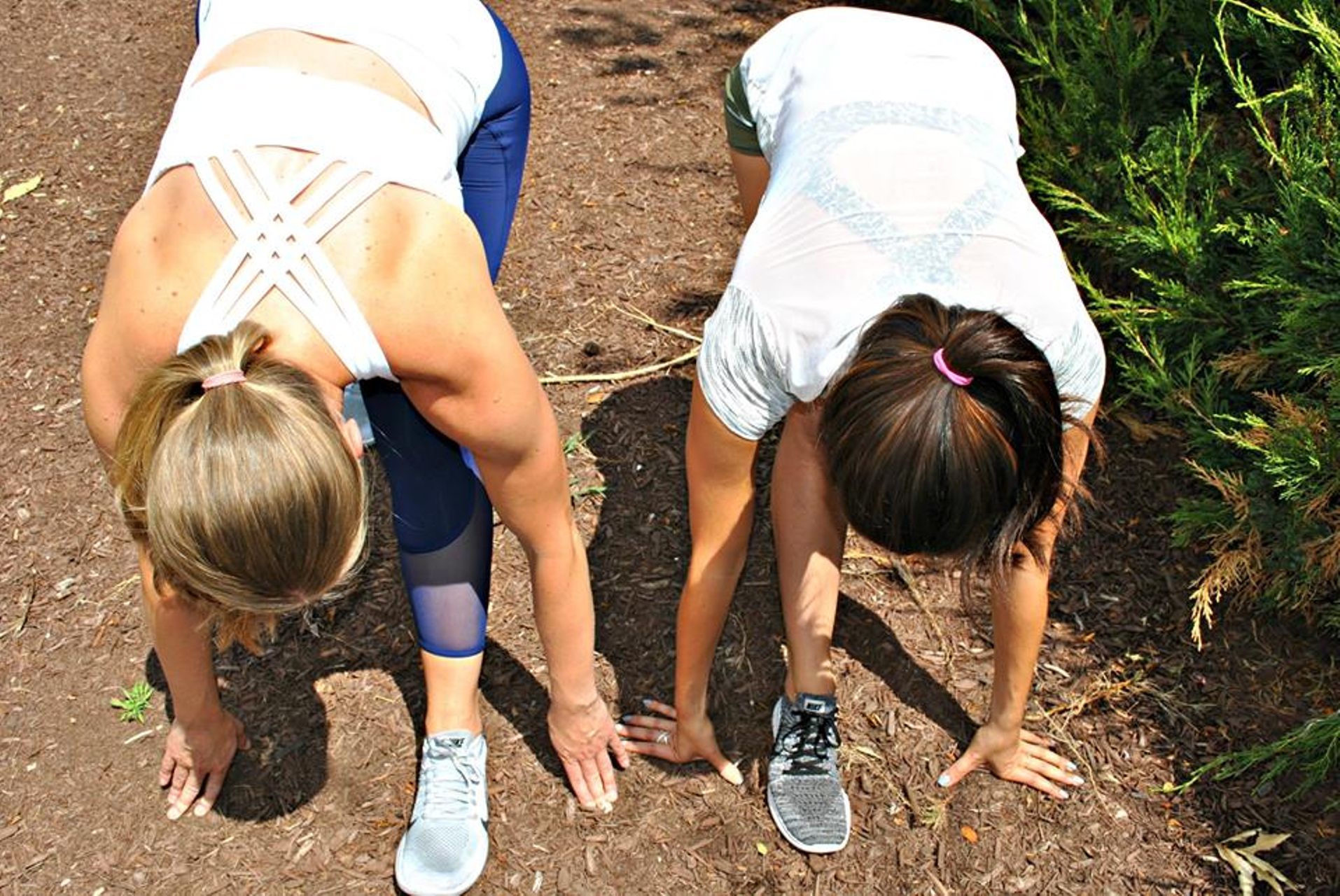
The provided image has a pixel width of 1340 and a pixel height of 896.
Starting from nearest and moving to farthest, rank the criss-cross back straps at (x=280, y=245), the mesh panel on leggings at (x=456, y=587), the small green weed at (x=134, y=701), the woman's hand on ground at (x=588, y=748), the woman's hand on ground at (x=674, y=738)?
the criss-cross back straps at (x=280, y=245), the mesh panel on leggings at (x=456, y=587), the woman's hand on ground at (x=588, y=748), the woman's hand on ground at (x=674, y=738), the small green weed at (x=134, y=701)

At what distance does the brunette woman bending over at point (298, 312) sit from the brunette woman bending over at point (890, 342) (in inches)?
15.8

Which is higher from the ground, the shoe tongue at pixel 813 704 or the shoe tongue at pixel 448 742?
the shoe tongue at pixel 813 704

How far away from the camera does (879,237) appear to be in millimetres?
1872

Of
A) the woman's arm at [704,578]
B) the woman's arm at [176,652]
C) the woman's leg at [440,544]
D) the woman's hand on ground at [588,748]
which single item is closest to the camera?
the woman's arm at [176,652]

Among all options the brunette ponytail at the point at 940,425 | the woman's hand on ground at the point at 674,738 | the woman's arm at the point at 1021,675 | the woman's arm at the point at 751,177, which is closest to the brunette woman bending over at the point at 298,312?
the brunette ponytail at the point at 940,425

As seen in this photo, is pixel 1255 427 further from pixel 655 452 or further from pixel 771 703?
pixel 655 452

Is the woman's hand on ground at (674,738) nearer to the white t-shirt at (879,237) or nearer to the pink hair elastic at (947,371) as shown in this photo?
the white t-shirt at (879,237)

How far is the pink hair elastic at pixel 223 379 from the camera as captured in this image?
1.63 meters

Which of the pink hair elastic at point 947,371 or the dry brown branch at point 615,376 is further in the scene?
the dry brown branch at point 615,376

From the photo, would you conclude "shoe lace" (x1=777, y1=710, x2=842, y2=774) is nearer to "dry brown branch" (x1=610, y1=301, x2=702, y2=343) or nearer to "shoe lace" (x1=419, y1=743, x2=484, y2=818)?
"shoe lace" (x1=419, y1=743, x2=484, y2=818)

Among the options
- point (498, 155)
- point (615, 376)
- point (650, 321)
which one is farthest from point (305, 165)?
point (650, 321)

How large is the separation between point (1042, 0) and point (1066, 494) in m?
2.04

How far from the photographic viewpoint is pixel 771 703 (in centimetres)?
294

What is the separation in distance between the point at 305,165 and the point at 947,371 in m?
0.97
